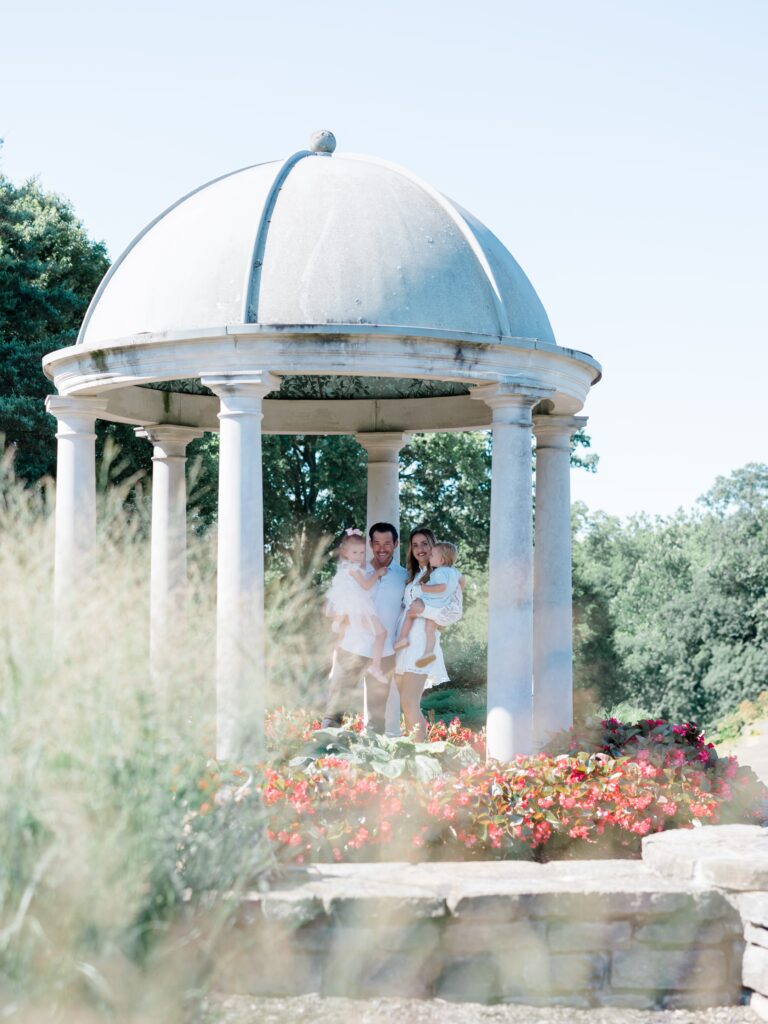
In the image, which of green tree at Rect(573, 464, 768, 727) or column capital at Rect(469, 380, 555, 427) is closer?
column capital at Rect(469, 380, 555, 427)

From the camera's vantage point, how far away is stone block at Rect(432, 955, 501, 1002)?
8.07 m

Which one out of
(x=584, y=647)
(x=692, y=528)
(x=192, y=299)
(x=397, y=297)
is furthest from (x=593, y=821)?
(x=692, y=528)

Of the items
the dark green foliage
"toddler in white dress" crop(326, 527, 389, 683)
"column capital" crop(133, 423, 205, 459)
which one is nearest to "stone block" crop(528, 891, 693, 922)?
"toddler in white dress" crop(326, 527, 389, 683)

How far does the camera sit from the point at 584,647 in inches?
1745

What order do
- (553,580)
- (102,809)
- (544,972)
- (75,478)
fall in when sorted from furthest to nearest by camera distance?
(553,580) → (75,478) → (544,972) → (102,809)

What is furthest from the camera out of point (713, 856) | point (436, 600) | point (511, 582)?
point (436, 600)

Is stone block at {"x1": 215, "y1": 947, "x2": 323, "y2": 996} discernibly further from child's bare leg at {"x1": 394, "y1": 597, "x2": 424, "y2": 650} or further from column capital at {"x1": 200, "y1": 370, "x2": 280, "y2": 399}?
child's bare leg at {"x1": 394, "y1": 597, "x2": 424, "y2": 650}

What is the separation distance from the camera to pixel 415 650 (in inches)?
535

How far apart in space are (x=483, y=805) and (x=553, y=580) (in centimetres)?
431

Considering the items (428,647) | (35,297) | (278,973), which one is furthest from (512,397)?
(35,297)

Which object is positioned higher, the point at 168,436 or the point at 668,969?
the point at 168,436

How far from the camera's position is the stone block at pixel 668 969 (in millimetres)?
8219

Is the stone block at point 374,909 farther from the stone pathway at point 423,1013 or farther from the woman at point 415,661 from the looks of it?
the woman at point 415,661

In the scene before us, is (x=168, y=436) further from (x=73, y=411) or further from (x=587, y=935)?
(x=587, y=935)
